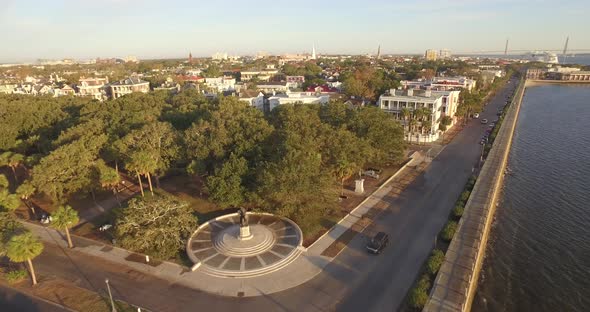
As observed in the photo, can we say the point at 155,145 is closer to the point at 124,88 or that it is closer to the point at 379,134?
the point at 379,134

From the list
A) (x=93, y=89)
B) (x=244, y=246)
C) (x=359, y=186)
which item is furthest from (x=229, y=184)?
(x=93, y=89)

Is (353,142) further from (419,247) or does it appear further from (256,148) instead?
(419,247)

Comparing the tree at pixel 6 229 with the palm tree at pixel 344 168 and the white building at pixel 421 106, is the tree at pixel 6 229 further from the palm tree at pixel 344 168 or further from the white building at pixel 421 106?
the white building at pixel 421 106

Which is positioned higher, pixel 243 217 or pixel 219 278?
pixel 243 217

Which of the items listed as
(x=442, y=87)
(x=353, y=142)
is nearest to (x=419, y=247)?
Result: (x=353, y=142)

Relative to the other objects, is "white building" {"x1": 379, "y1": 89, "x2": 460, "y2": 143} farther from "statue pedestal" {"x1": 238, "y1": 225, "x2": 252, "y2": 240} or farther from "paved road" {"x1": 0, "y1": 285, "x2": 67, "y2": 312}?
"paved road" {"x1": 0, "y1": 285, "x2": 67, "y2": 312}

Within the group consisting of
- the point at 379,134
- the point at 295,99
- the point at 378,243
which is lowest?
the point at 378,243
